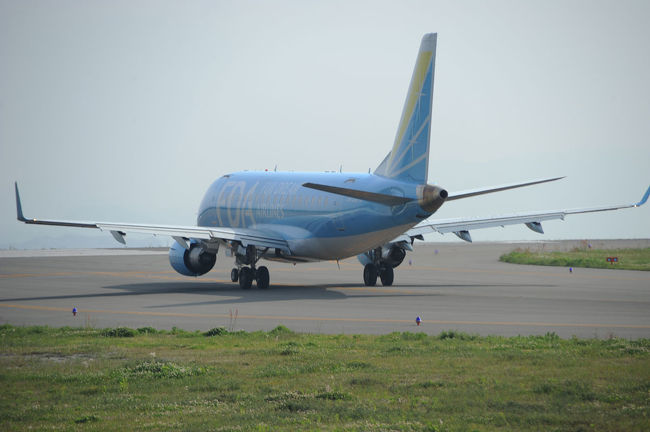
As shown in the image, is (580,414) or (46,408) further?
(46,408)

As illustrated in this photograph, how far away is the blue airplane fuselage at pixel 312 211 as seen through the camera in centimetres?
3400

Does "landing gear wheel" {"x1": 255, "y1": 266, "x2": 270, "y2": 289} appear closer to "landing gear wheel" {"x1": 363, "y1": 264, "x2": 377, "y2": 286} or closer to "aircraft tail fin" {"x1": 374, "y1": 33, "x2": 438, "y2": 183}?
"landing gear wheel" {"x1": 363, "y1": 264, "x2": 377, "y2": 286}

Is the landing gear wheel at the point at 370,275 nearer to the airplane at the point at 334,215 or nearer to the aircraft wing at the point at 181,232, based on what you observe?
the airplane at the point at 334,215

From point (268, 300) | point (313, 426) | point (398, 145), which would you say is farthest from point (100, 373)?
point (398, 145)

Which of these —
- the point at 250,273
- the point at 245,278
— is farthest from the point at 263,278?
the point at 245,278

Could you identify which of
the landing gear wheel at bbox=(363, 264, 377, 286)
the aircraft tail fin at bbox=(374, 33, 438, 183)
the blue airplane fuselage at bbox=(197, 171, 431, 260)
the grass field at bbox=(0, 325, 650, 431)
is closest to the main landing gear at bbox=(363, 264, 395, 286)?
the landing gear wheel at bbox=(363, 264, 377, 286)

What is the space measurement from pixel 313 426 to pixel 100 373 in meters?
5.83

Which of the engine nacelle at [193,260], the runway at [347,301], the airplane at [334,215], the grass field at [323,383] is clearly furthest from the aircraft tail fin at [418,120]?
the grass field at [323,383]

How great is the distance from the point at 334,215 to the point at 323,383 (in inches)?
850

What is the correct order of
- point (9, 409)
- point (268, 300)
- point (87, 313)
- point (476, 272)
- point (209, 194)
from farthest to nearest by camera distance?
point (476, 272), point (209, 194), point (268, 300), point (87, 313), point (9, 409)

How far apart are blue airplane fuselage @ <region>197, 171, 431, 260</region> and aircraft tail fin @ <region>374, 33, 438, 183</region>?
598 millimetres

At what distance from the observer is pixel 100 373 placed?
16.2m

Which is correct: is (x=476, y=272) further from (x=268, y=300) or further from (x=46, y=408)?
(x=46, y=408)

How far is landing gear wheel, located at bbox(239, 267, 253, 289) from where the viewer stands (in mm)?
39125
